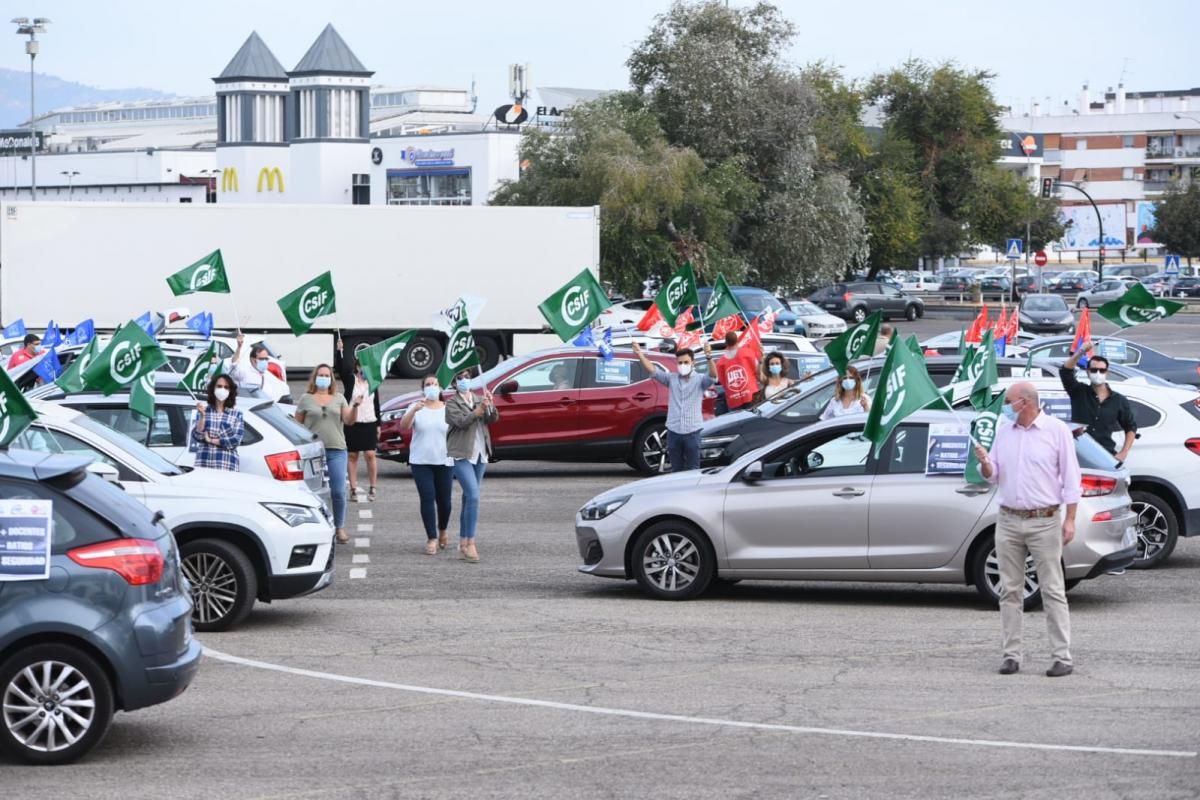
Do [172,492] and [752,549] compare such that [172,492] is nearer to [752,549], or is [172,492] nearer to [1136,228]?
[752,549]

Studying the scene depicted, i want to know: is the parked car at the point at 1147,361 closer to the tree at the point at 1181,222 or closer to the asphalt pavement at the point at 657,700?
the asphalt pavement at the point at 657,700

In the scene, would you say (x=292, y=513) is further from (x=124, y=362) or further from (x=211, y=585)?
(x=124, y=362)

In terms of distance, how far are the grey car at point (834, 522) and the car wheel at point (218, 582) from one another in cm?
274

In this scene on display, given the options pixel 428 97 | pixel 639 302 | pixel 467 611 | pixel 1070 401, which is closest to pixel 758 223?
pixel 639 302

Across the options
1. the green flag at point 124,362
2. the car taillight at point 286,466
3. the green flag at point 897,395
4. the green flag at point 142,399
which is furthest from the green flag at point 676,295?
the green flag at point 897,395

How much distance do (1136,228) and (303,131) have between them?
72304mm

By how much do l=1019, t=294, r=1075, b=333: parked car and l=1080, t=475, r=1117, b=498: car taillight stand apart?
4285cm

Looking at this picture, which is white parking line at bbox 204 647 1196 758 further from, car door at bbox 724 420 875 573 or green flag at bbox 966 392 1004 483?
green flag at bbox 966 392 1004 483

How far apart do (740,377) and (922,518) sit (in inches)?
301

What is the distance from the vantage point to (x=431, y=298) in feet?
126

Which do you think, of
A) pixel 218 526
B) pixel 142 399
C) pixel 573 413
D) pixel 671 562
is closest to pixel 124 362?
pixel 142 399

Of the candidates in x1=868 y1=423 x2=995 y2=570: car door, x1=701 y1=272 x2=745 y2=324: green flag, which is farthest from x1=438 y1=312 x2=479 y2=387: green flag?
x1=701 y1=272 x2=745 y2=324: green flag

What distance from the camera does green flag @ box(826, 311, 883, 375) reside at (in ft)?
57.7

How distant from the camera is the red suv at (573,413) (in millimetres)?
21391
